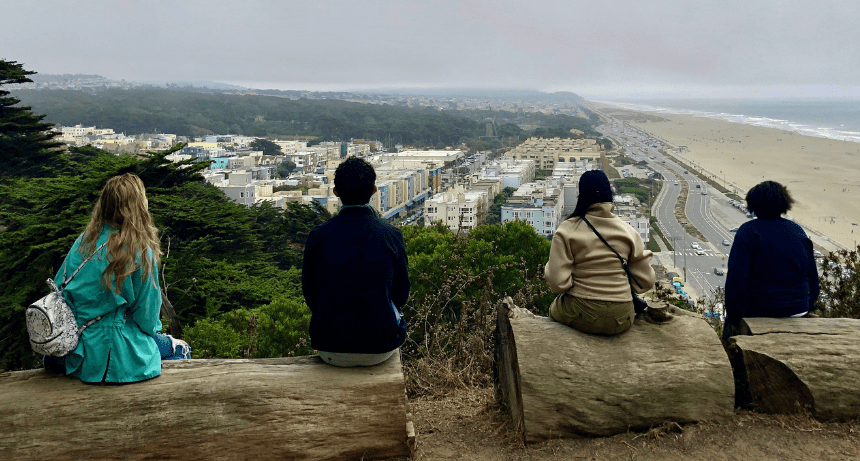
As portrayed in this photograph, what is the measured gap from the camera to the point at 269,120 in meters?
117

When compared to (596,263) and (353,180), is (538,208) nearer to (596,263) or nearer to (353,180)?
(596,263)

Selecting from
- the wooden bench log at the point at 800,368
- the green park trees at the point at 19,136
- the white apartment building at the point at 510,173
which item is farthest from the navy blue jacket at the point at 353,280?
the white apartment building at the point at 510,173

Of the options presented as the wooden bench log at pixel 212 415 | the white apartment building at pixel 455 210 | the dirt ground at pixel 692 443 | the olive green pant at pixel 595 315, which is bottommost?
the white apartment building at pixel 455 210

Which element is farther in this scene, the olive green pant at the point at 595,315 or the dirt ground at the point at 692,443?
the olive green pant at the point at 595,315

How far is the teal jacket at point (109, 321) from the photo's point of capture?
7.10ft

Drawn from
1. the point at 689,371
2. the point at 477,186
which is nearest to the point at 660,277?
the point at 689,371

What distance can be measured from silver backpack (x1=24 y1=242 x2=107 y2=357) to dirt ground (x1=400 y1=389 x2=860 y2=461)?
1.29 meters

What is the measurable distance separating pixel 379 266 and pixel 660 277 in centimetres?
1963

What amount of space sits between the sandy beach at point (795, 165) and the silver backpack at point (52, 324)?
21.8 meters

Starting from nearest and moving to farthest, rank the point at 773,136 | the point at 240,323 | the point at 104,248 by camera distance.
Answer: the point at 104,248
the point at 240,323
the point at 773,136

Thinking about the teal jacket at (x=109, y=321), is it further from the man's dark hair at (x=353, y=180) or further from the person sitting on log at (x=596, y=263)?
the person sitting on log at (x=596, y=263)

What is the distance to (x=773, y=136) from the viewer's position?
220 feet

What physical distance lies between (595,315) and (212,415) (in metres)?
1.48

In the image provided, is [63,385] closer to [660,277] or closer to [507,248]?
[507,248]
